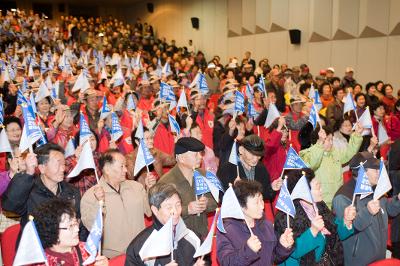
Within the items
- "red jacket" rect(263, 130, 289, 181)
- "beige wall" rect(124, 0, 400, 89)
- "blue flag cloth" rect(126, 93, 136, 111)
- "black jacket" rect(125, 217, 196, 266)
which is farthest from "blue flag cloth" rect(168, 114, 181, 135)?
"beige wall" rect(124, 0, 400, 89)

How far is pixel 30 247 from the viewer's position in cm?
283

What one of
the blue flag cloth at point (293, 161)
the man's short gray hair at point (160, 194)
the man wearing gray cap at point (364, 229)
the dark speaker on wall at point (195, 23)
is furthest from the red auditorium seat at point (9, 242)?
the dark speaker on wall at point (195, 23)

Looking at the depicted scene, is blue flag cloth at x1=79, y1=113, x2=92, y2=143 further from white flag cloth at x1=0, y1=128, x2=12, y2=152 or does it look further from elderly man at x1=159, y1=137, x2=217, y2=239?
elderly man at x1=159, y1=137, x2=217, y2=239

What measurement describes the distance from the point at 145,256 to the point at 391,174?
4405mm

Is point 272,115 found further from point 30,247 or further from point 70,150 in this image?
point 30,247

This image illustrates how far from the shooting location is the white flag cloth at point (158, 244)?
303 cm

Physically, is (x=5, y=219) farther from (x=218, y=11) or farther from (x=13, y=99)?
(x=218, y=11)

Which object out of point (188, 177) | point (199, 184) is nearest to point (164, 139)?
point (188, 177)

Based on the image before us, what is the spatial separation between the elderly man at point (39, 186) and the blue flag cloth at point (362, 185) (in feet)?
7.56

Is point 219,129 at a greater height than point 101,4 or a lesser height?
lesser

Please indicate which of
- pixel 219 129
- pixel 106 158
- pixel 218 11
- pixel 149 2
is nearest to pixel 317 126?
pixel 219 129

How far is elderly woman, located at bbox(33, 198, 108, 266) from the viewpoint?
10.7 feet

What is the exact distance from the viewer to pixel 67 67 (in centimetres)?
1338

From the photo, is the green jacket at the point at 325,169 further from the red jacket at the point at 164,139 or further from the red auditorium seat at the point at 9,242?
the red auditorium seat at the point at 9,242
